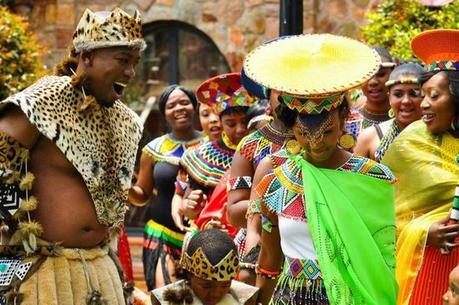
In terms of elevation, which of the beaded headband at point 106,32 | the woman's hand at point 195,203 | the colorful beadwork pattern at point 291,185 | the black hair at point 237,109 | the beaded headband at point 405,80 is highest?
the beaded headband at point 106,32

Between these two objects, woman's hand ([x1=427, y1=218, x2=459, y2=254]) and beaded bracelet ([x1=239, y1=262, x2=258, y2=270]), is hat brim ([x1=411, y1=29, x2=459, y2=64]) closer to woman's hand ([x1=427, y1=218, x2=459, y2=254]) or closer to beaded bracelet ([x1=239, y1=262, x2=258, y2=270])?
woman's hand ([x1=427, y1=218, x2=459, y2=254])

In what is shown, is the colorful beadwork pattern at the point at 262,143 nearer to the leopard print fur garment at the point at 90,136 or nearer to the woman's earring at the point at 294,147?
the leopard print fur garment at the point at 90,136

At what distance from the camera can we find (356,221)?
6199 mm

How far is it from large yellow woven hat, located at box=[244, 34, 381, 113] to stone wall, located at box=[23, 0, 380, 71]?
7.97m

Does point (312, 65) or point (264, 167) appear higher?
point (312, 65)

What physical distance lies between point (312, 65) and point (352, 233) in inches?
31.5

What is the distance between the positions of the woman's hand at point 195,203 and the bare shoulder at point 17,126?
322 centimetres

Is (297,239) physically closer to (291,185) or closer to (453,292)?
(291,185)

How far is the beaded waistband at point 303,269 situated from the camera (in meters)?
6.17

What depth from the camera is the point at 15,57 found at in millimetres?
13156

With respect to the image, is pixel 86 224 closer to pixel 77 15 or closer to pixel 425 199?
pixel 425 199

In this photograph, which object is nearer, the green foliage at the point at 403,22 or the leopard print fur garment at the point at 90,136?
the leopard print fur garment at the point at 90,136

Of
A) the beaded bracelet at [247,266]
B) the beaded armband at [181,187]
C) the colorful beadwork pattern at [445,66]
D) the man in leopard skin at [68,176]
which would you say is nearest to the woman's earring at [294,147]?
the man in leopard skin at [68,176]

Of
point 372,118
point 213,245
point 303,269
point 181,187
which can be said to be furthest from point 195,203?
point 303,269
